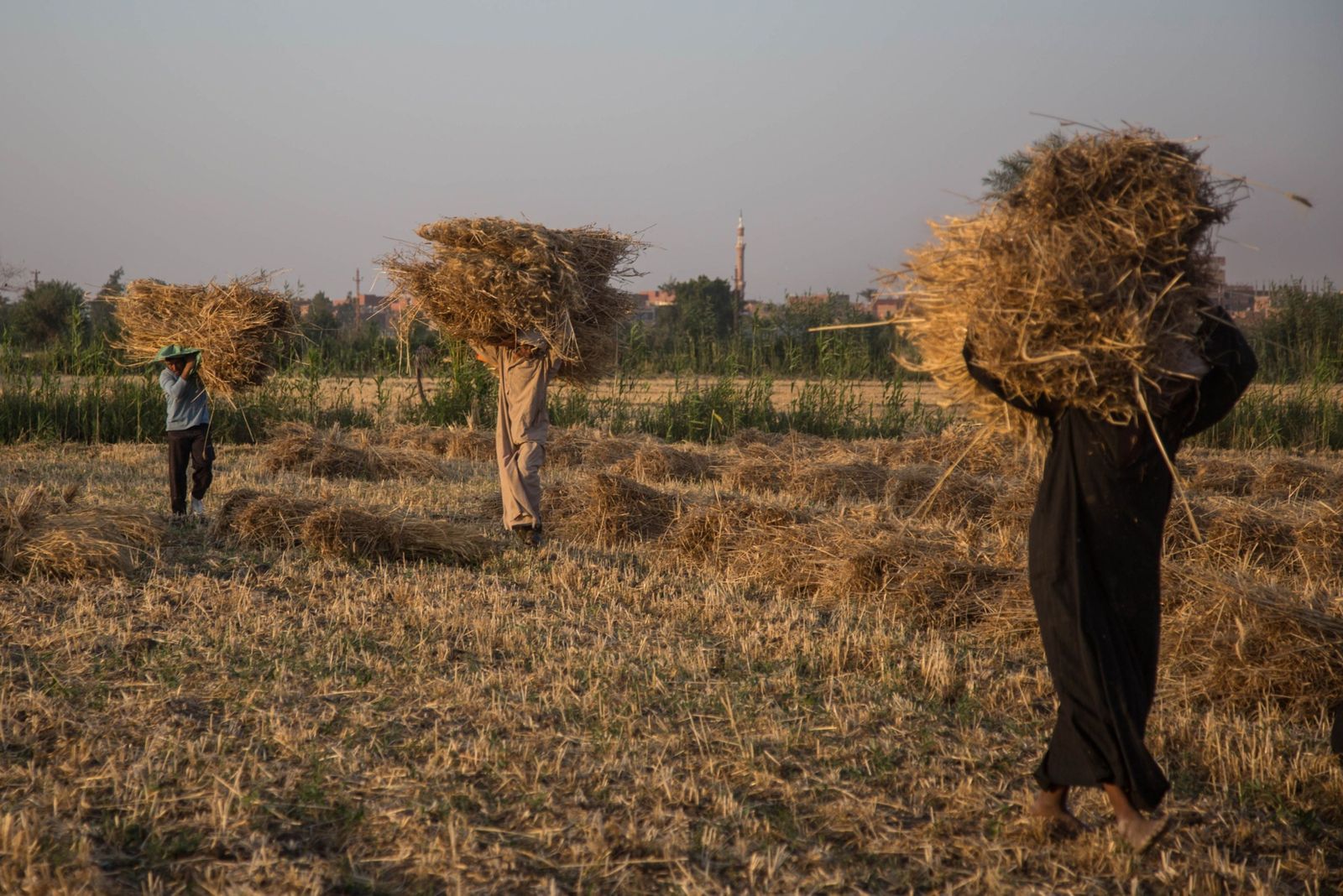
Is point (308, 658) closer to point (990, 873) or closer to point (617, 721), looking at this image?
point (617, 721)

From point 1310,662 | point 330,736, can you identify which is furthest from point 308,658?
point 1310,662

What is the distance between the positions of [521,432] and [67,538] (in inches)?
101

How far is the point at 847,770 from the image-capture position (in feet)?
11.6

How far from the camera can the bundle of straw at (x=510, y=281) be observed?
22.3 ft

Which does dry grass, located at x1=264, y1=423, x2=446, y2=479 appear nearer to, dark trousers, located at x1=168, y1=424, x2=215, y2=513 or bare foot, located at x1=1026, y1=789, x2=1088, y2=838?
dark trousers, located at x1=168, y1=424, x2=215, y2=513

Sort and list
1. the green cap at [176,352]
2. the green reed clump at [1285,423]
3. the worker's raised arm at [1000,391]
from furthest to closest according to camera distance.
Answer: the green reed clump at [1285,423] → the green cap at [176,352] → the worker's raised arm at [1000,391]

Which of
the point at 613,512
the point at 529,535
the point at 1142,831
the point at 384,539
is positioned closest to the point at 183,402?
the point at 384,539

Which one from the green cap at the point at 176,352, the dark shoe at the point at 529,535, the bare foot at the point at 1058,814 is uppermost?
the green cap at the point at 176,352

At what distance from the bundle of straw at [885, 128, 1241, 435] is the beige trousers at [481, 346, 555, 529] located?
412 centimetres

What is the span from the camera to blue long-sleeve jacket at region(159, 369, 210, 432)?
7.60 metres

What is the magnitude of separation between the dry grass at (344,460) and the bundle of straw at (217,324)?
2097mm

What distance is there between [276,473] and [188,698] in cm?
634

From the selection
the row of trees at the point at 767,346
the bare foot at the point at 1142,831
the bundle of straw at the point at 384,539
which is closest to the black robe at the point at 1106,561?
the bare foot at the point at 1142,831

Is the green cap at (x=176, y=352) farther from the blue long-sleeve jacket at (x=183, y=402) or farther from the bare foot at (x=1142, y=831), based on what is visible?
the bare foot at (x=1142, y=831)
